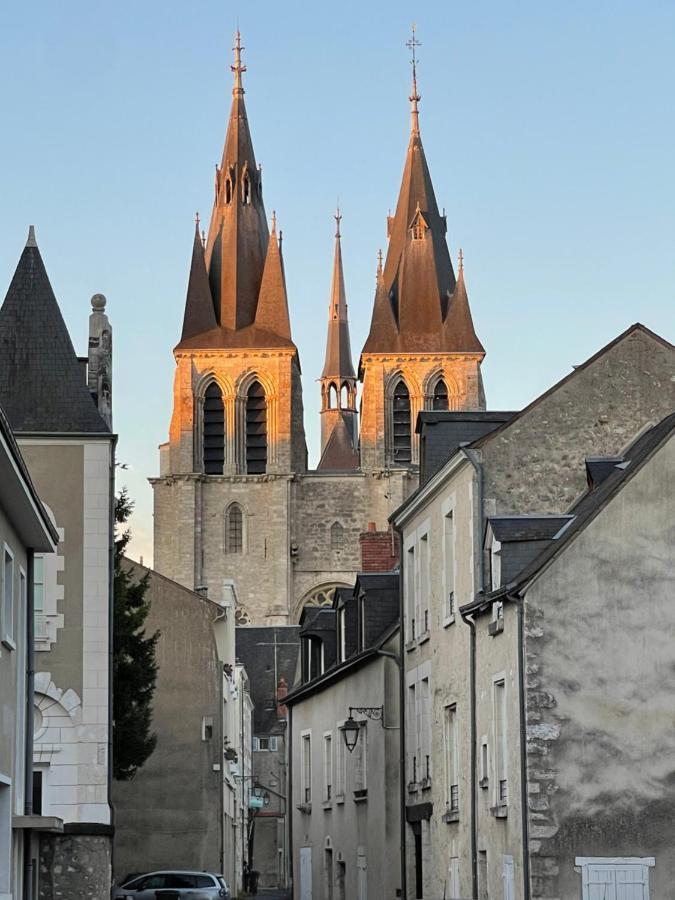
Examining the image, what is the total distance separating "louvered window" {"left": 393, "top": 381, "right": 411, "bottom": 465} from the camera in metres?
94.0

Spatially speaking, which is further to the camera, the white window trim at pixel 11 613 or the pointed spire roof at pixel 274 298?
the pointed spire roof at pixel 274 298

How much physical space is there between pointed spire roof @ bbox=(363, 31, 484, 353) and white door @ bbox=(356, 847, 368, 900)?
64259 millimetres

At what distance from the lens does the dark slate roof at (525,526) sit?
22.2 m

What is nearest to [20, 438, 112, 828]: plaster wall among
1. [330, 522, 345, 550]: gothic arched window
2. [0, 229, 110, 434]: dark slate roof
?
[0, 229, 110, 434]: dark slate roof

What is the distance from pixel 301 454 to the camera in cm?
9388

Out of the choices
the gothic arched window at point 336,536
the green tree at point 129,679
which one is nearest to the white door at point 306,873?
the green tree at point 129,679

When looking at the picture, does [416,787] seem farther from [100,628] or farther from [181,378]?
[181,378]

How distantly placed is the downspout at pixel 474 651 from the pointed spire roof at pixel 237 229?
71.4 meters

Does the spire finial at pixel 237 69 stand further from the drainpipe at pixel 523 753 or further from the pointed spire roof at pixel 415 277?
the drainpipe at pixel 523 753

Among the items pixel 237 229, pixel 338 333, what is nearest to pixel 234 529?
pixel 237 229

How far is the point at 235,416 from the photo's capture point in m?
93.4

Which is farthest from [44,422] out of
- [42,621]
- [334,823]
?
[334,823]

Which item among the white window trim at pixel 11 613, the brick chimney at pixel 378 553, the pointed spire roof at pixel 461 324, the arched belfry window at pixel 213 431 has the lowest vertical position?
the white window trim at pixel 11 613

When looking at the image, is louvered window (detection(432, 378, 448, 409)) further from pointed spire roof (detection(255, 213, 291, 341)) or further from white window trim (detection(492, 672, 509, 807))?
white window trim (detection(492, 672, 509, 807))
